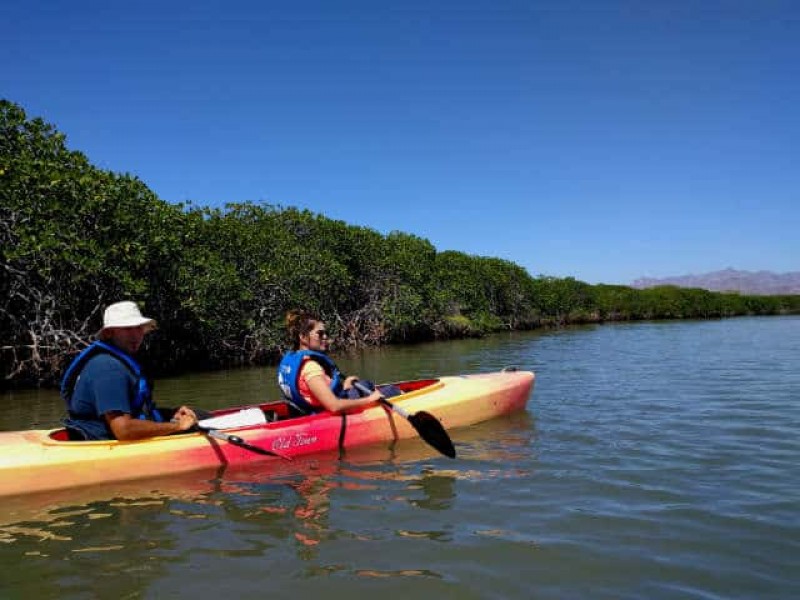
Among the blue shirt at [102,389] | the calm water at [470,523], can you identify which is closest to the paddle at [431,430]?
the calm water at [470,523]

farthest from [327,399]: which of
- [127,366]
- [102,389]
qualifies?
[102,389]

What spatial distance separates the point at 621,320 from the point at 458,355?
27767mm

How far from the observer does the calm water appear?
119 inches

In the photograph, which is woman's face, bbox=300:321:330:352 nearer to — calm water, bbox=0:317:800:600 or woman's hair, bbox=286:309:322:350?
woman's hair, bbox=286:309:322:350

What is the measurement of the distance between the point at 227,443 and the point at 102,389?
1.24 meters

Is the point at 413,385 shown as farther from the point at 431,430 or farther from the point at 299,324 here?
the point at 299,324

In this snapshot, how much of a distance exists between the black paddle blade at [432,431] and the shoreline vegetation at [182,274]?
25.0 ft

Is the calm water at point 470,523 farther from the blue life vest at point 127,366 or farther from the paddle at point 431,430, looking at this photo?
the blue life vest at point 127,366

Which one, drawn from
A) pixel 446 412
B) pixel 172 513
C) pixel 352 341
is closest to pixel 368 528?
pixel 172 513

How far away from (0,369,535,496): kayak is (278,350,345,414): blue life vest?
182 millimetres

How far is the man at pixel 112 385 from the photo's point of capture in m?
4.40

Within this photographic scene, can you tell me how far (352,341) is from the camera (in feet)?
70.2

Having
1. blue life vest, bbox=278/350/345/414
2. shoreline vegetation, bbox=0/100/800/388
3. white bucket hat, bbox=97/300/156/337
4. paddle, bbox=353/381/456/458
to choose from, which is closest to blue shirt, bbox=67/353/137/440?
white bucket hat, bbox=97/300/156/337

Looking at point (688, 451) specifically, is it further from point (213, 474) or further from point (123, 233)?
point (123, 233)
